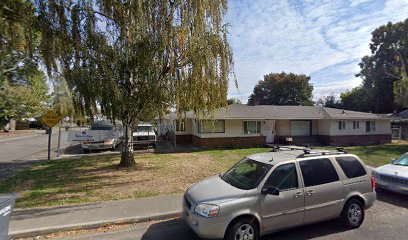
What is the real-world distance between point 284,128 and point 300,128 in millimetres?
1823

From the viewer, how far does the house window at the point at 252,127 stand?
21.2m

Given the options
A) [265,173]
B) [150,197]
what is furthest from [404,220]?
[150,197]

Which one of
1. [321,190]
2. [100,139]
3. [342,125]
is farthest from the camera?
[342,125]

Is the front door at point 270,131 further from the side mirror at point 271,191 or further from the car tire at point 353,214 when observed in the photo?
the side mirror at point 271,191

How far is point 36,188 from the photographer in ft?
28.2

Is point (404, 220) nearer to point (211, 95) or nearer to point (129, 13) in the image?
point (211, 95)

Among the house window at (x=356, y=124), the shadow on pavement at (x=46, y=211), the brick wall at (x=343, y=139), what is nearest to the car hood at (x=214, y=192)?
the shadow on pavement at (x=46, y=211)

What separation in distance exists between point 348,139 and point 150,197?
74.7 feet

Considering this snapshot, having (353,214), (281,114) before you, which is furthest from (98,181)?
(281,114)

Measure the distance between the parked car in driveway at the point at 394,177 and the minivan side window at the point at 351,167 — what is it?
2.68 m

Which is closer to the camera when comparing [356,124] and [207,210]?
[207,210]

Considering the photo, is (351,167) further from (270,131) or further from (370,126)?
(370,126)

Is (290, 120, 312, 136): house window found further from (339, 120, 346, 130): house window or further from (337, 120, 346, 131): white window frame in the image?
(339, 120, 346, 130): house window

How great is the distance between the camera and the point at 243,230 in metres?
4.32
